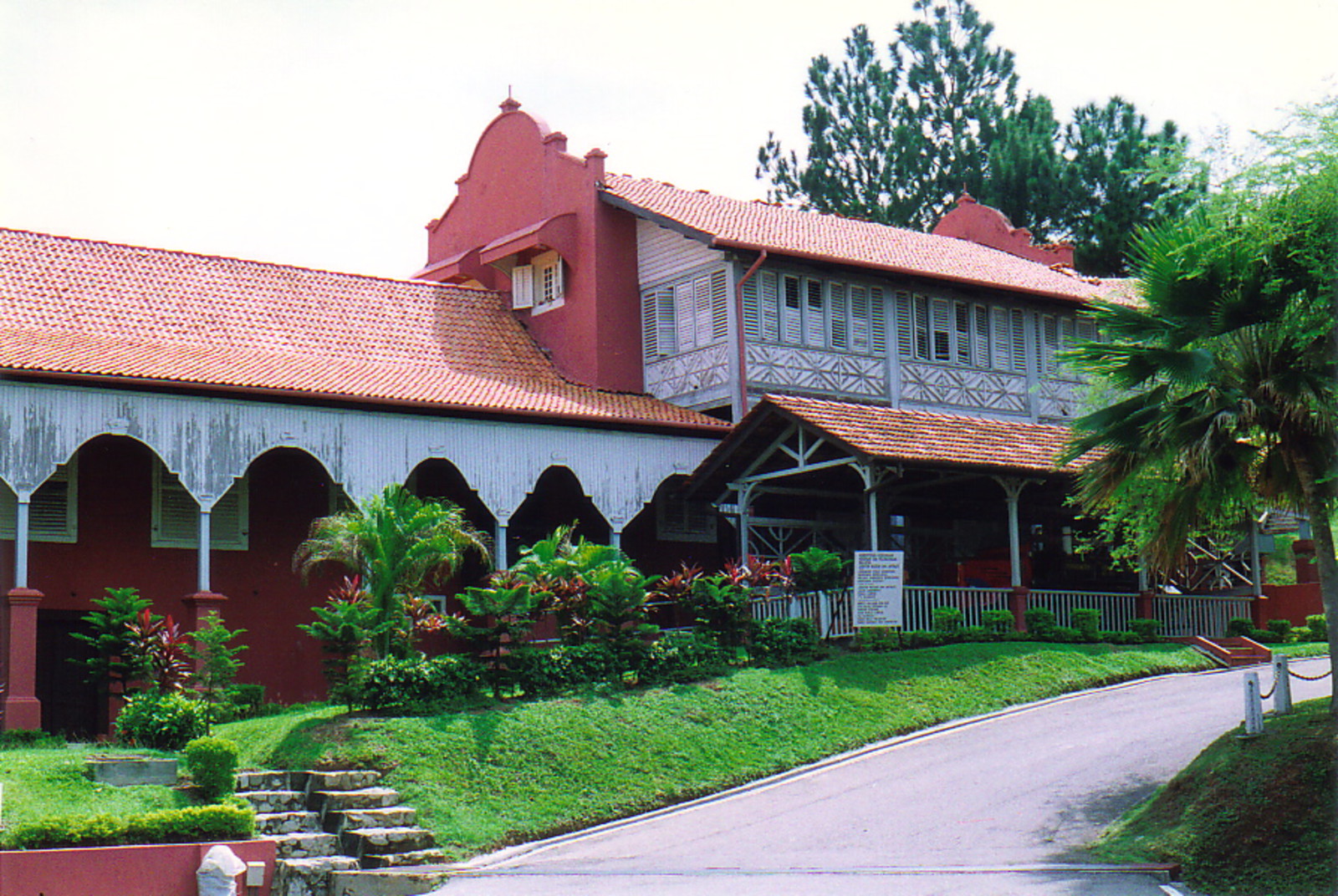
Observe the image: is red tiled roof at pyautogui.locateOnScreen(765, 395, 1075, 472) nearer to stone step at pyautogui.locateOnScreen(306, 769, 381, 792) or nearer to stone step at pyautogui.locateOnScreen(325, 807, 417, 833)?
stone step at pyautogui.locateOnScreen(306, 769, 381, 792)

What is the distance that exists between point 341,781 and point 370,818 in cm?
98

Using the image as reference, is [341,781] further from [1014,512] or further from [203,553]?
[1014,512]

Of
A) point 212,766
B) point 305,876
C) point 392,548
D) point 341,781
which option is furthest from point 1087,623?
point 212,766

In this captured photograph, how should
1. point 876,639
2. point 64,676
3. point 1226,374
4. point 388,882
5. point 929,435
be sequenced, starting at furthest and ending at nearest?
point 929,435
point 876,639
point 64,676
point 1226,374
point 388,882

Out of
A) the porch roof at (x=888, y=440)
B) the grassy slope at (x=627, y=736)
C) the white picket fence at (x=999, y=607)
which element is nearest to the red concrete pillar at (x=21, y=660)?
the grassy slope at (x=627, y=736)

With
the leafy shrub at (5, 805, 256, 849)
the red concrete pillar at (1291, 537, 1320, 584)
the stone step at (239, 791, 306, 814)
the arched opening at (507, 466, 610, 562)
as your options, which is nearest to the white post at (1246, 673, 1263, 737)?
the stone step at (239, 791, 306, 814)

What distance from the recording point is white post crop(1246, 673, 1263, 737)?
15500 mm

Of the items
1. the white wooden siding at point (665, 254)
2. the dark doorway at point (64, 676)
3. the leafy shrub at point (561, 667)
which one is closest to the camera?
the leafy shrub at point (561, 667)

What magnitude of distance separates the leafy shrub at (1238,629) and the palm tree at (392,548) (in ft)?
47.2

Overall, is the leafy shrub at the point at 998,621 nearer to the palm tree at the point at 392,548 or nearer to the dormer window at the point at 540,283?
the palm tree at the point at 392,548

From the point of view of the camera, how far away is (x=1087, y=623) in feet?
83.3

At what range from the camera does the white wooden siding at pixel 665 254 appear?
28609mm

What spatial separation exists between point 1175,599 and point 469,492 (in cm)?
1234

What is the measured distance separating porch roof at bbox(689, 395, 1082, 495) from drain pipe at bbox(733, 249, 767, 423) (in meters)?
0.76
